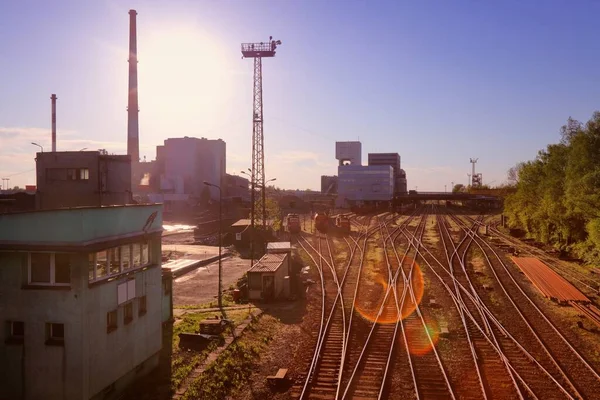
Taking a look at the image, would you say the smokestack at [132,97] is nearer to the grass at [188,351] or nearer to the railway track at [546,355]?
the grass at [188,351]

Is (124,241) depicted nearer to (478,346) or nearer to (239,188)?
(478,346)

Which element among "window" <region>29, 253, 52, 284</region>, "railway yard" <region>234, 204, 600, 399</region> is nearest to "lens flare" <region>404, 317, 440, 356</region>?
"railway yard" <region>234, 204, 600, 399</region>

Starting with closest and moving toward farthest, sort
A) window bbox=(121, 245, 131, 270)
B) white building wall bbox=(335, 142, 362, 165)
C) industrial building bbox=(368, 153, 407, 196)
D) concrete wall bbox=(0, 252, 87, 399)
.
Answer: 1. concrete wall bbox=(0, 252, 87, 399)
2. window bbox=(121, 245, 131, 270)
3. white building wall bbox=(335, 142, 362, 165)
4. industrial building bbox=(368, 153, 407, 196)

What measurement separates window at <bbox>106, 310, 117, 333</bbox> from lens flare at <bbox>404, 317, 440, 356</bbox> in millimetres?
8996

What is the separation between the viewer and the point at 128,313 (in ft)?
43.2

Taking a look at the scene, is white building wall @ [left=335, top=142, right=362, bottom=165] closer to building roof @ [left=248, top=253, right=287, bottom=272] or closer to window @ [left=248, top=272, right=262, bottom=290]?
building roof @ [left=248, top=253, right=287, bottom=272]

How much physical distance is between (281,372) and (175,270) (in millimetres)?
21161

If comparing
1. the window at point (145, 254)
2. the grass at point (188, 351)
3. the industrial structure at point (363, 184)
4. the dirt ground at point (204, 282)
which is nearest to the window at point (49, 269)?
the window at point (145, 254)

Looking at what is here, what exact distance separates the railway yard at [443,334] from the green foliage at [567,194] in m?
3.77

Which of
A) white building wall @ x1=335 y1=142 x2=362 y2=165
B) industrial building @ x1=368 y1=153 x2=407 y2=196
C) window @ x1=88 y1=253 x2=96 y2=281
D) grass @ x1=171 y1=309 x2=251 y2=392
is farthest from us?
industrial building @ x1=368 y1=153 x2=407 y2=196

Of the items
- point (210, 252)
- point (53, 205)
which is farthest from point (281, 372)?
point (210, 252)

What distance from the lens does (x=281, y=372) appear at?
13.6 meters

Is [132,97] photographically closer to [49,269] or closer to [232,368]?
[232,368]

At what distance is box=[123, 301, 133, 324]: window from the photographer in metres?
13.0
